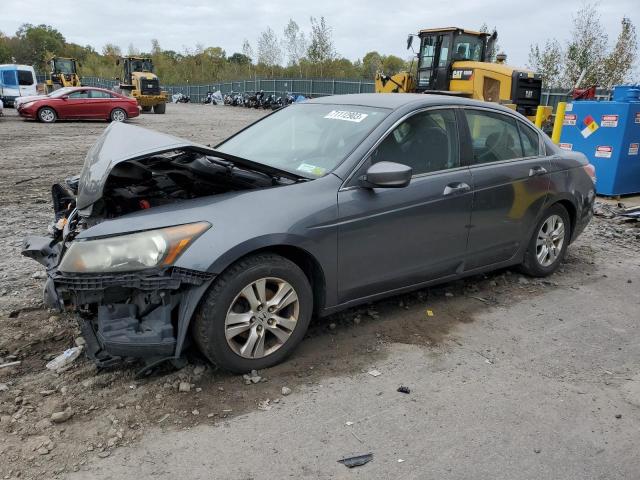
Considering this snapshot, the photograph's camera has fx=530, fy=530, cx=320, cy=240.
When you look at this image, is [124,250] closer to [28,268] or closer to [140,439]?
[140,439]

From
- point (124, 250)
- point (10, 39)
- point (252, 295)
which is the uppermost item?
point (10, 39)

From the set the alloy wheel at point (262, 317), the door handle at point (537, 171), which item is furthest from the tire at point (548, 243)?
the alloy wheel at point (262, 317)

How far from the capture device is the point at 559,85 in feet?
84.2

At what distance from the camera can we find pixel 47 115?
830 inches

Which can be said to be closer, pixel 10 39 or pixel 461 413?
pixel 461 413

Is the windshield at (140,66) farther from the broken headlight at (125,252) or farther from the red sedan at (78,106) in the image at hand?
the broken headlight at (125,252)

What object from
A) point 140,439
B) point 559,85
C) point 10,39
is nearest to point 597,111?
point 140,439

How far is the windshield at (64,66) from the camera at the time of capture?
32.7 meters

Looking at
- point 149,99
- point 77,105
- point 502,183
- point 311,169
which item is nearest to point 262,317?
point 311,169

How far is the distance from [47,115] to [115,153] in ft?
67.9

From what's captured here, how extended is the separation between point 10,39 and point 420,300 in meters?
90.8

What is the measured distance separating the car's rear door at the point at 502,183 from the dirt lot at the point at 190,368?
50 cm

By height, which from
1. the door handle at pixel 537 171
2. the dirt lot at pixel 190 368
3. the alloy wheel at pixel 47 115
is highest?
the door handle at pixel 537 171

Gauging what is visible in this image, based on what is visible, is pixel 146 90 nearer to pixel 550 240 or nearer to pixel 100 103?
pixel 100 103
